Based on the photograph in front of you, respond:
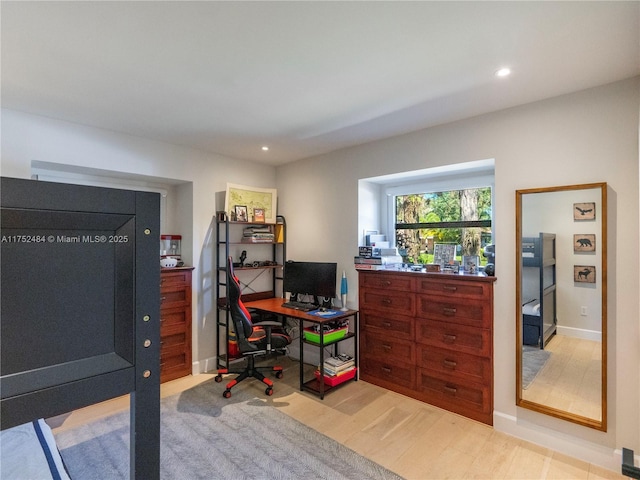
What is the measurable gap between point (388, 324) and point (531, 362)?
1.20 meters

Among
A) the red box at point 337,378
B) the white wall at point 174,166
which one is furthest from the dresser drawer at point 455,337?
the white wall at point 174,166

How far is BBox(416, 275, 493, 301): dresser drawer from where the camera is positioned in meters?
2.63

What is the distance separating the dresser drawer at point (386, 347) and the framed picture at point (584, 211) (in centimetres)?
167

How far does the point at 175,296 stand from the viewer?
3.45 metres

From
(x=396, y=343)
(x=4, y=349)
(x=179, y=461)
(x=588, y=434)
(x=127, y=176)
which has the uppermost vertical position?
(x=127, y=176)

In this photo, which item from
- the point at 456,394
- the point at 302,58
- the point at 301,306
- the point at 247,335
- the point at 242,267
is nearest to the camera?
the point at 302,58

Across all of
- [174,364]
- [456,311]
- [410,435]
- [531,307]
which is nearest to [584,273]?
[531,307]

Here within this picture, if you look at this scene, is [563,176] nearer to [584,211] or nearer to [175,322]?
[584,211]

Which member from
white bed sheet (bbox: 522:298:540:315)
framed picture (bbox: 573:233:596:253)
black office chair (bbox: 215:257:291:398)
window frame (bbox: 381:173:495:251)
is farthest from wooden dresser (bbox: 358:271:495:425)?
Answer: black office chair (bbox: 215:257:291:398)

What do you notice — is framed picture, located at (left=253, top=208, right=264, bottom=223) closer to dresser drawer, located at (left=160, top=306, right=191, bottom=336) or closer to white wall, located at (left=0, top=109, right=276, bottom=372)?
white wall, located at (left=0, top=109, right=276, bottom=372)

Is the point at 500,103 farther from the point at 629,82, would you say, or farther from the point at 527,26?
the point at 527,26

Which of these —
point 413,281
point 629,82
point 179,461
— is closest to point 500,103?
point 629,82

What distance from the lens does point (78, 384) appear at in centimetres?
61

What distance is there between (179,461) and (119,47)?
256 cm
